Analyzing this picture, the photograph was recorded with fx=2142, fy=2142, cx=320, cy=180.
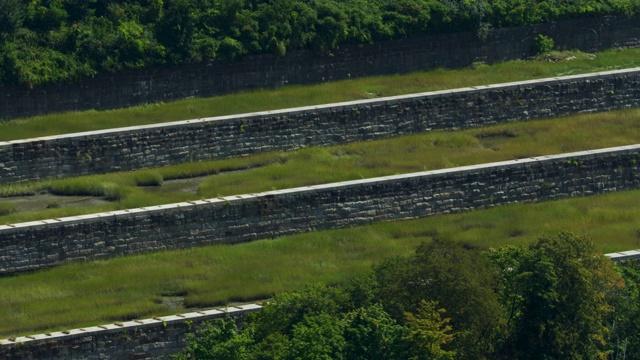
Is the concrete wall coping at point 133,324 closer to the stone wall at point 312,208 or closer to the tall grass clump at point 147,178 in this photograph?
the stone wall at point 312,208

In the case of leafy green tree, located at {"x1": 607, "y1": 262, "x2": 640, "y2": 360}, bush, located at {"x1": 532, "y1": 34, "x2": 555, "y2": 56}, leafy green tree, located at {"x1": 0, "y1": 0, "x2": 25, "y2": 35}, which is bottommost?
leafy green tree, located at {"x1": 607, "y1": 262, "x2": 640, "y2": 360}

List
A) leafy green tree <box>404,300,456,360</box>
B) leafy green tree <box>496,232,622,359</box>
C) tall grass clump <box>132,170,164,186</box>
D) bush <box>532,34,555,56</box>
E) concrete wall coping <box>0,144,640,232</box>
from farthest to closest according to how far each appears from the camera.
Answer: bush <box>532,34,555,56</box>, tall grass clump <box>132,170,164,186</box>, concrete wall coping <box>0,144,640,232</box>, leafy green tree <box>496,232,622,359</box>, leafy green tree <box>404,300,456,360</box>

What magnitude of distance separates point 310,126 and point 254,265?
7998mm

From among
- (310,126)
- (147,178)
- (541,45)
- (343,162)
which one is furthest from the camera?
(541,45)

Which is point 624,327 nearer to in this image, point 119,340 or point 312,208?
point 312,208

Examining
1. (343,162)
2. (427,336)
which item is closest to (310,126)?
(343,162)

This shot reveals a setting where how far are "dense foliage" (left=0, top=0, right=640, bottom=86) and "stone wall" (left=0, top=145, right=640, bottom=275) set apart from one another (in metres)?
8.35

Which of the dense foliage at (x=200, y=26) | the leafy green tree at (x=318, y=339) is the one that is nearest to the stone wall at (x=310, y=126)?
the dense foliage at (x=200, y=26)

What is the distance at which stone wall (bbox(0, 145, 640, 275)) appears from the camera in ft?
175

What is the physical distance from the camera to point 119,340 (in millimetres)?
49719

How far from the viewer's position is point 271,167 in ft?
194

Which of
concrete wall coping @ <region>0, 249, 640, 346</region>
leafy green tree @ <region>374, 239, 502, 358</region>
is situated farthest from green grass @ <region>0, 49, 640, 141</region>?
leafy green tree @ <region>374, 239, 502, 358</region>

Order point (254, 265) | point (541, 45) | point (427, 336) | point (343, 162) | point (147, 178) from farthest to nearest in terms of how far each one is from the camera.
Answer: point (541, 45) < point (343, 162) < point (147, 178) < point (254, 265) < point (427, 336)

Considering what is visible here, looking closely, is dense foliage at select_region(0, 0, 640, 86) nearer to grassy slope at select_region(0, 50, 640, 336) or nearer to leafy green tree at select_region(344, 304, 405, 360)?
grassy slope at select_region(0, 50, 640, 336)
